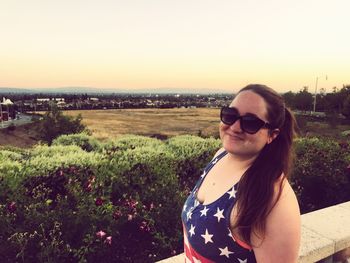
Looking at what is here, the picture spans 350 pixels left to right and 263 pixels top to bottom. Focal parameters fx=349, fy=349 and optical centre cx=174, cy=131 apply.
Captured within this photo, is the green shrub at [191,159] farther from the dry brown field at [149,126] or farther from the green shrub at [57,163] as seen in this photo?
the dry brown field at [149,126]

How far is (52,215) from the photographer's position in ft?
12.7

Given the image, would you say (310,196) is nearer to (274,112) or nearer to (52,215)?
(52,215)

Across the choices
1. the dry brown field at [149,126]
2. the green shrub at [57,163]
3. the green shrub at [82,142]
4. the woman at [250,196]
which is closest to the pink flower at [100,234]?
the woman at [250,196]

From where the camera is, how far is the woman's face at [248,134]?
165cm

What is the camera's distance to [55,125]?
56.4 feet

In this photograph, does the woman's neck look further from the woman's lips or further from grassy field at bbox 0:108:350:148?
grassy field at bbox 0:108:350:148

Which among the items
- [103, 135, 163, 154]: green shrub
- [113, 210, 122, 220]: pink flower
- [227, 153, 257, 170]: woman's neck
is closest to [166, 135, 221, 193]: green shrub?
[103, 135, 163, 154]: green shrub

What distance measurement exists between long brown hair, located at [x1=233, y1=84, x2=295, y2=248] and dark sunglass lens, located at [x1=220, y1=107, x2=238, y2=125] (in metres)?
0.13

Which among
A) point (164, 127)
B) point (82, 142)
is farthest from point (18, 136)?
point (82, 142)

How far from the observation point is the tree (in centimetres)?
1712

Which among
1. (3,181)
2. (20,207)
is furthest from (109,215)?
(3,181)

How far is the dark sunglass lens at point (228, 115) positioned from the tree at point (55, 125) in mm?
16242

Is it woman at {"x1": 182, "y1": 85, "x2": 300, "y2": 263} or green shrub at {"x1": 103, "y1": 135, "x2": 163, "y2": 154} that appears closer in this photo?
woman at {"x1": 182, "y1": 85, "x2": 300, "y2": 263}

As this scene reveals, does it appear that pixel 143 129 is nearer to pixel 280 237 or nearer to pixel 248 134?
pixel 248 134
